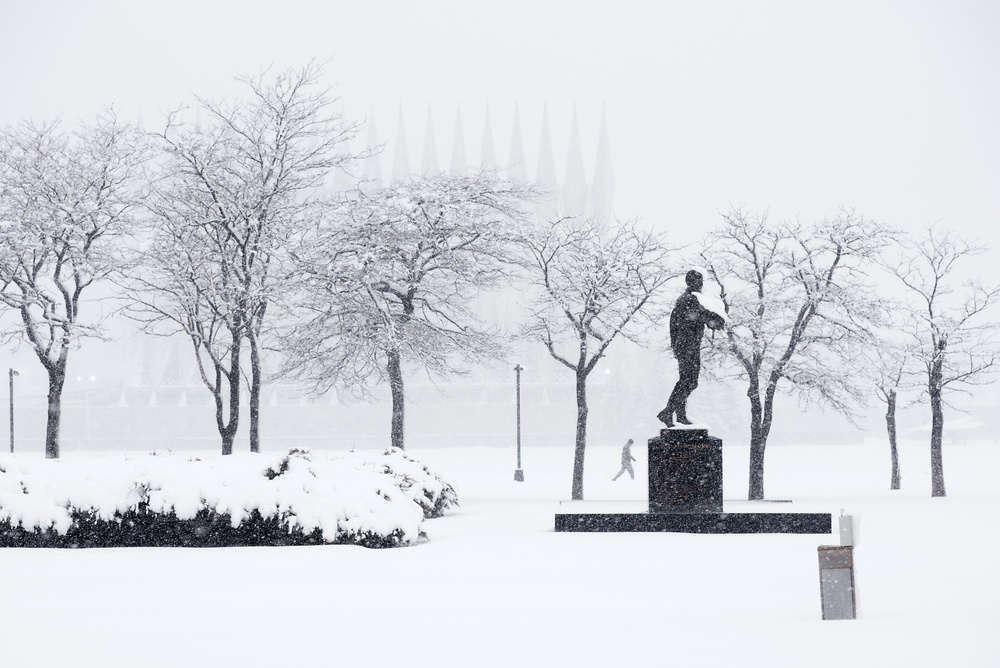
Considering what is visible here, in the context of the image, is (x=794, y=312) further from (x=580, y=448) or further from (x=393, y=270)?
(x=393, y=270)

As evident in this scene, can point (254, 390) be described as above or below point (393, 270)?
below

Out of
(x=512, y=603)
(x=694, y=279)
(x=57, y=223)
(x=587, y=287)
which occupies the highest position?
(x=57, y=223)

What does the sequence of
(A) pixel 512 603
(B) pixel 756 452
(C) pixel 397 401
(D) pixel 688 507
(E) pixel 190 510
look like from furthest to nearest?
(C) pixel 397 401
(B) pixel 756 452
(D) pixel 688 507
(E) pixel 190 510
(A) pixel 512 603

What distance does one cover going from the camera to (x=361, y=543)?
13.8 meters

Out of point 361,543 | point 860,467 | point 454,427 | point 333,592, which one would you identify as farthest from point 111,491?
point 454,427

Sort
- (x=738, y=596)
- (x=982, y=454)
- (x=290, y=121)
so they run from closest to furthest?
1. (x=738, y=596)
2. (x=290, y=121)
3. (x=982, y=454)

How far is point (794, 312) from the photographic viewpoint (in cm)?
2914

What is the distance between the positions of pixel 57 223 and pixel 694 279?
17850 millimetres

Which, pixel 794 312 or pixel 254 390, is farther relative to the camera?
pixel 794 312

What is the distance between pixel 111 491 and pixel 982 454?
2292 inches

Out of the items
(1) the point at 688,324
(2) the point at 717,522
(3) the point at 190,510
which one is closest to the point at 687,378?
(1) the point at 688,324

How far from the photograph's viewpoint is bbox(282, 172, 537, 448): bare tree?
2662 centimetres

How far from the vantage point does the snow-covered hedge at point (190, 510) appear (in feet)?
45.0

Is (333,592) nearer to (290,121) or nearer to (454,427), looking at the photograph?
(290,121)
